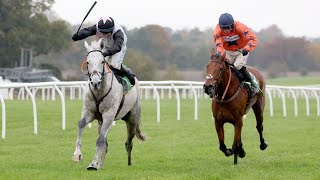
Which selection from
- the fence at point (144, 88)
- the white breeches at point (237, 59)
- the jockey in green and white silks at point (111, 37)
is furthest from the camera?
the fence at point (144, 88)

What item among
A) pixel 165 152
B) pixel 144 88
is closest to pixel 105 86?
pixel 165 152

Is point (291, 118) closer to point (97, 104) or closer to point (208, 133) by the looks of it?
point (208, 133)

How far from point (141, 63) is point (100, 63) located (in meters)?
30.7

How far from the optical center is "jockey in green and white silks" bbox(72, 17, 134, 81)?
912 centimetres

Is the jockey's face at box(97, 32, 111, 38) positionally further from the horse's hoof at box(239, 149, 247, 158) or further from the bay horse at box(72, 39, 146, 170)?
the horse's hoof at box(239, 149, 247, 158)

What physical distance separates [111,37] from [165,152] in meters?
2.66

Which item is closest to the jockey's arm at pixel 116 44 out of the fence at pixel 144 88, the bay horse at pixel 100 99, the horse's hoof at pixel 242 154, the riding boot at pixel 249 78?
the bay horse at pixel 100 99

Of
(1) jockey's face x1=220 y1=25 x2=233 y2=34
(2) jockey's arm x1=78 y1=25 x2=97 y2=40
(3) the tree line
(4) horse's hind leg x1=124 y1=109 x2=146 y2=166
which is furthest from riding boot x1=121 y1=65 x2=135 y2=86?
(3) the tree line

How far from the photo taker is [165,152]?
→ 11.4m

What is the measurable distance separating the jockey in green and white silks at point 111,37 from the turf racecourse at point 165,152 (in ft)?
4.34

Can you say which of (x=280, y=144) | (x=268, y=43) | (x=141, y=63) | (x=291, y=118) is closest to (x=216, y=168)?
(x=280, y=144)

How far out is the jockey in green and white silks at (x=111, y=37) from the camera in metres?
9.12

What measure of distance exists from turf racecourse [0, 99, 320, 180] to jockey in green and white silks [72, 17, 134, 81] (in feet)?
4.34

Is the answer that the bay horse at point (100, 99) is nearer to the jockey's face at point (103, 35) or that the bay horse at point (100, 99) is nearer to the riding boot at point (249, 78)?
the jockey's face at point (103, 35)
